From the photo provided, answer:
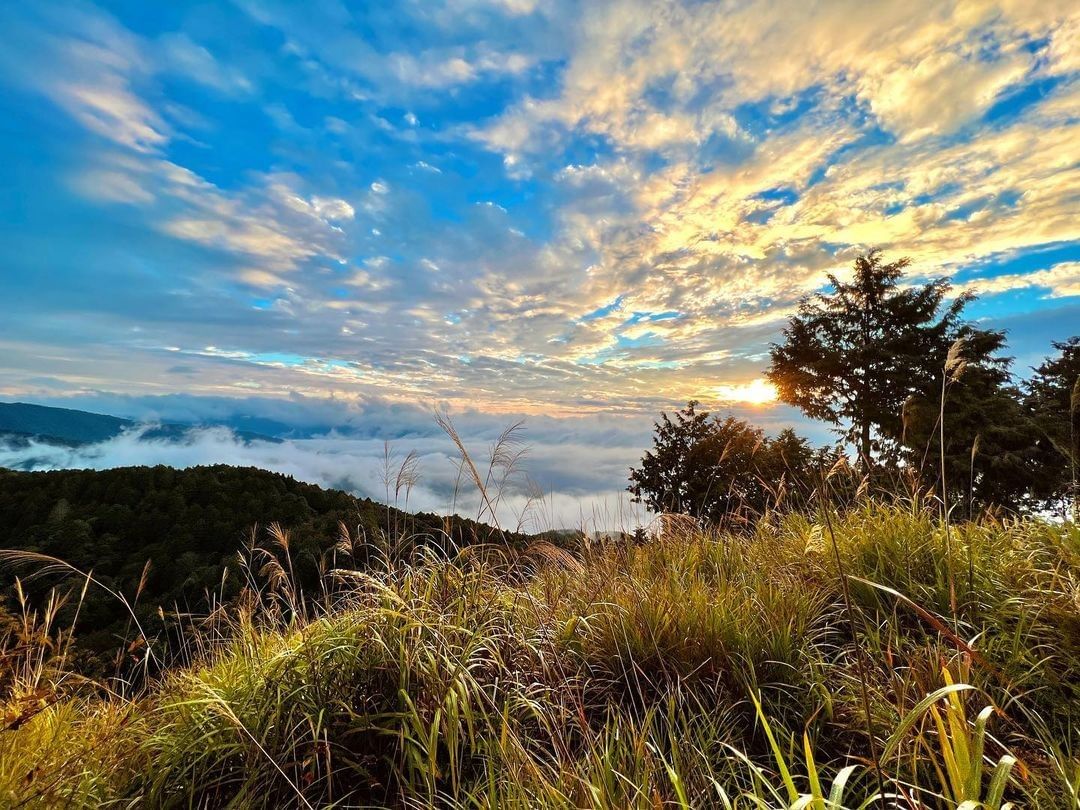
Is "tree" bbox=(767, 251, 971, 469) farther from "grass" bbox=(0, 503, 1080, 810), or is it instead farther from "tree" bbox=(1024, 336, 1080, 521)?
"grass" bbox=(0, 503, 1080, 810)

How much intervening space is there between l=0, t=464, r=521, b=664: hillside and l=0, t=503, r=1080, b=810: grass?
14.7 metres

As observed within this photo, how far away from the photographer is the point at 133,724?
354 centimetres

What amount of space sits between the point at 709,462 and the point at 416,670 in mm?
19770

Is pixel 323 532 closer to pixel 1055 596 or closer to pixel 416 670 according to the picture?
pixel 416 670

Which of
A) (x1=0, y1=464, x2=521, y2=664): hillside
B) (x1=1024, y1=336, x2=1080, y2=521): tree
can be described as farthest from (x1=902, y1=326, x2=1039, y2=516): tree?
(x1=0, y1=464, x2=521, y2=664): hillside

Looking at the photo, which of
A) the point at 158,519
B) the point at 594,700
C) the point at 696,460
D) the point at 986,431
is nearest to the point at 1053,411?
the point at 986,431

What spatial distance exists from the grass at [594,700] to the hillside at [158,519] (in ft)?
48.2

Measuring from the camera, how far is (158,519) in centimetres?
2508

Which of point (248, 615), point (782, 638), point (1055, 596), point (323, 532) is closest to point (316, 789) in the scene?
point (248, 615)

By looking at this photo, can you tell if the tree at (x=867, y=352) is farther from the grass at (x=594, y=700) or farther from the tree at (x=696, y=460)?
the grass at (x=594, y=700)

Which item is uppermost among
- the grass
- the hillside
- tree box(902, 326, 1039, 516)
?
tree box(902, 326, 1039, 516)

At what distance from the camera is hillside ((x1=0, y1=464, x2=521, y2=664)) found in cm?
1958

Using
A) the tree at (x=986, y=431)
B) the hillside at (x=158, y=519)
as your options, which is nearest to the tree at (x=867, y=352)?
the tree at (x=986, y=431)

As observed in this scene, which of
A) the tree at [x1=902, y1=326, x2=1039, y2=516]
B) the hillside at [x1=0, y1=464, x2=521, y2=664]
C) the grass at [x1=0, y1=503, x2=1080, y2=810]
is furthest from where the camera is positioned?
the tree at [x1=902, y1=326, x2=1039, y2=516]
